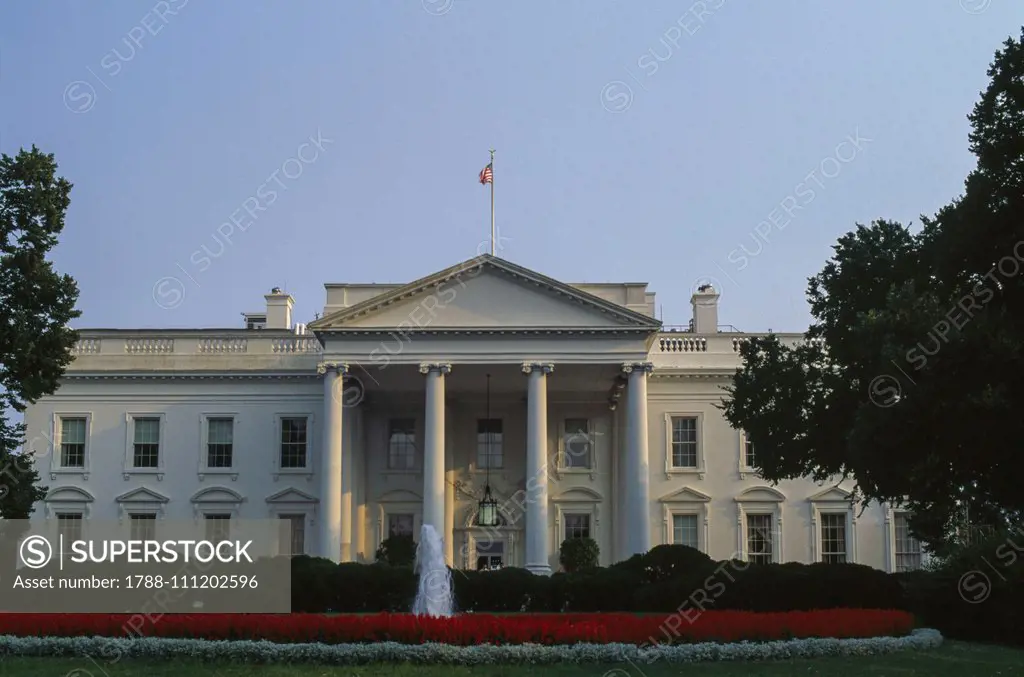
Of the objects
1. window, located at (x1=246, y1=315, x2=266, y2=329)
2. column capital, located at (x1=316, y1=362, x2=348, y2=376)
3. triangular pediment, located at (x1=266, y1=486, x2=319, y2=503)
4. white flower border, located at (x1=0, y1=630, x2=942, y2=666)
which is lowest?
white flower border, located at (x1=0, y1=630, x2=942, y2=666)

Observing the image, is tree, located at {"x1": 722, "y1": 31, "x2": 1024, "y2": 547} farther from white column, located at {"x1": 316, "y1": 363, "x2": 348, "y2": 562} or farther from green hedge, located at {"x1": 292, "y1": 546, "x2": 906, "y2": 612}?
white column, located at {"x1": 316, "y1": 363, "x2": 348, "y2": 562}

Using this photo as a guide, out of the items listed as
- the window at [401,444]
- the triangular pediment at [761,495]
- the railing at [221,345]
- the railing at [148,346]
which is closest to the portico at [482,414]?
the window at [401,444]

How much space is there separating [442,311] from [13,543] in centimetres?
1524

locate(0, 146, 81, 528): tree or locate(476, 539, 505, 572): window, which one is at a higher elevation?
locate(0, 146, 81, 528): tree

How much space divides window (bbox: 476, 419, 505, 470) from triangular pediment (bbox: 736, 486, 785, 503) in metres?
8.61

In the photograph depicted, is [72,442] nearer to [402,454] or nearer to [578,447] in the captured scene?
[402,454]

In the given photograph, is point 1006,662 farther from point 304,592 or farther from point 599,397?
point 599,397

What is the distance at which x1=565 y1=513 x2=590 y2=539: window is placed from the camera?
42.7 m

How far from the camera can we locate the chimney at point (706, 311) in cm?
4478

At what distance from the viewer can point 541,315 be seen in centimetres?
3878

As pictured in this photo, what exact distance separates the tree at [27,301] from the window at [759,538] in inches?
952

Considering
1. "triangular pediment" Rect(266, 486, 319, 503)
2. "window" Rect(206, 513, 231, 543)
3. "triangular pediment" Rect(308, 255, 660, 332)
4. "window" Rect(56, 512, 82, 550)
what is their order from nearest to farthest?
1. "triangular pediment" Rect(308, 255, 660, 332)
2. "window" Rect(56, 512, 82, 550)
3. "window" Rect(206, 513, 231, 543)
4. "triangular pediment" Rect(266, 486, 319, 503)

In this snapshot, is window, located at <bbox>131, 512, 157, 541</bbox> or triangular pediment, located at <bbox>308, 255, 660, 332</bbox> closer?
triangular pediment, located at <bbox>308, 255, 660, 332</bbox>

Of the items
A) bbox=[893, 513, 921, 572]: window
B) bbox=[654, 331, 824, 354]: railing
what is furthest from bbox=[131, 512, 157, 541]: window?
bbox=[893, 513, 921, 572]: window
